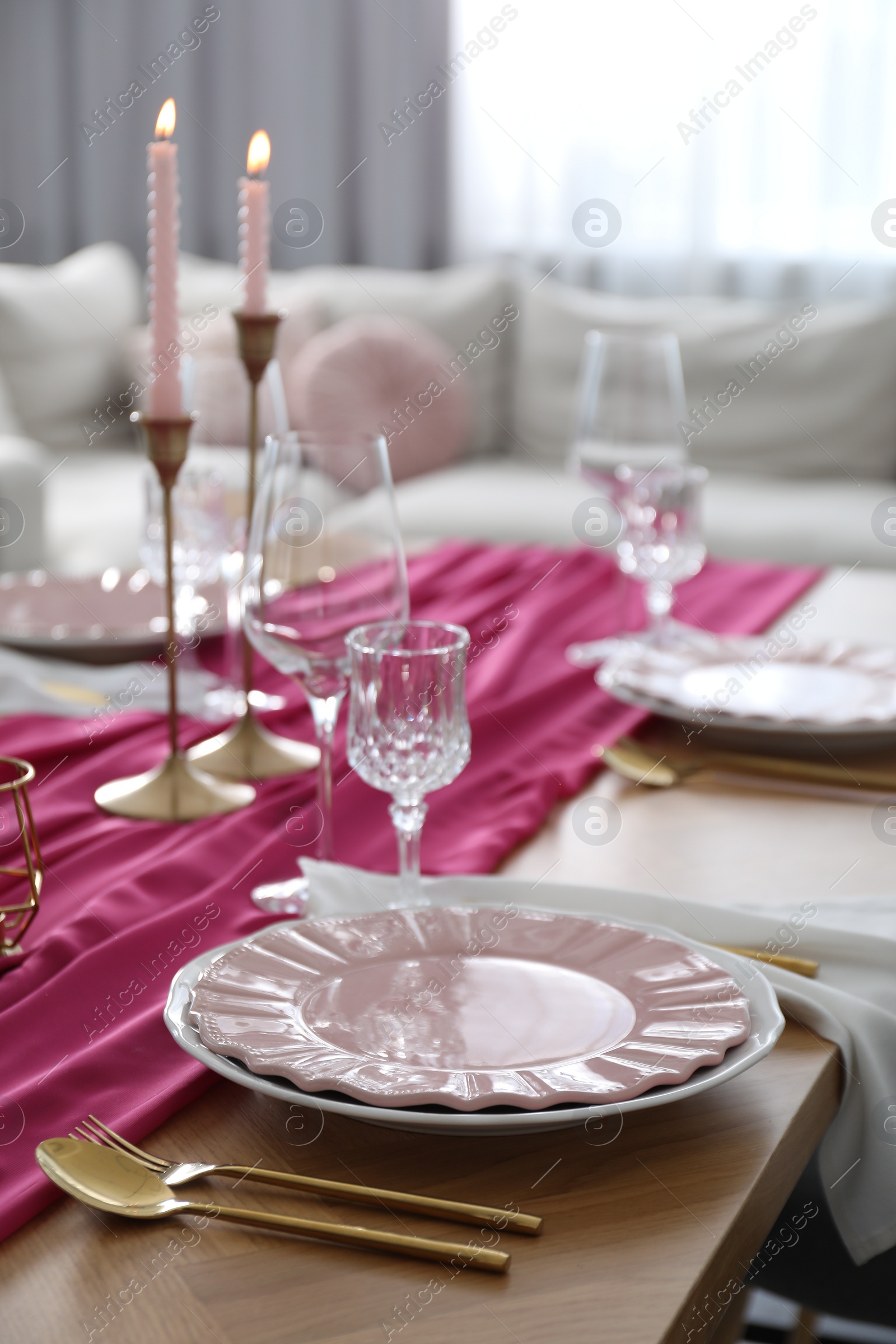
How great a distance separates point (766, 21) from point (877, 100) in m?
0.35

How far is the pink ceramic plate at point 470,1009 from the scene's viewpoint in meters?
0.55

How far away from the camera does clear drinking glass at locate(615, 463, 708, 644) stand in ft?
4.04

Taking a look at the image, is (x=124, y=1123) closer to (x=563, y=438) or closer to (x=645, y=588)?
(x=645, y=588)

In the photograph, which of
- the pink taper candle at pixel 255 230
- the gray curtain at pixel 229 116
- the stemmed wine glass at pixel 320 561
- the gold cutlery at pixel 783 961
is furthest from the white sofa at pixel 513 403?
the gold cutlery at pixel 783 961

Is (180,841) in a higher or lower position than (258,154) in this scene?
lower

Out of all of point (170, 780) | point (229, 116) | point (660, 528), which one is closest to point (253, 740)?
point (170, 780)

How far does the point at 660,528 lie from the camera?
1241mm

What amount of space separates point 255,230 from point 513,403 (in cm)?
256

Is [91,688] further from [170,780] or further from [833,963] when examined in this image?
[833,963]

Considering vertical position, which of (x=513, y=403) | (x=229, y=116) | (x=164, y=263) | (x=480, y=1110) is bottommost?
(x=513, y=403)

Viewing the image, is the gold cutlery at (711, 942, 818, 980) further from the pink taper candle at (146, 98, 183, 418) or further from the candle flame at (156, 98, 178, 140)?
the candle flame at (156, 98, 178, 140)

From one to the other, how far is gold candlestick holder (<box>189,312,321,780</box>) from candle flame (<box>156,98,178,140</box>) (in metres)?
0.14

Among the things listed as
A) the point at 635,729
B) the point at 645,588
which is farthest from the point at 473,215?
the point at 635,729

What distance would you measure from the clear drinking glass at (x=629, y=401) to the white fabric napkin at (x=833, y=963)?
84 cm
